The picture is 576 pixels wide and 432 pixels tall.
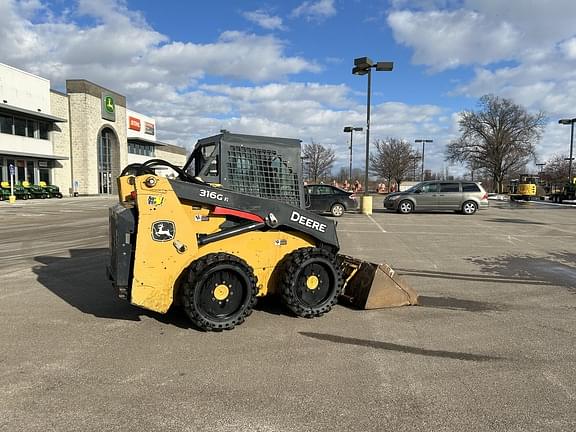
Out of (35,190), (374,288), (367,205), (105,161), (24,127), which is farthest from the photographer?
(105,161)

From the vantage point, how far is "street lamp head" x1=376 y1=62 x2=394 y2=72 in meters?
21.3

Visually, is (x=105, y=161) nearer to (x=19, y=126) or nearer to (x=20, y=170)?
(x=19, y=126)

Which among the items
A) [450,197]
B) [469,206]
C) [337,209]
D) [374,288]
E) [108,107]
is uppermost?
[108,107]

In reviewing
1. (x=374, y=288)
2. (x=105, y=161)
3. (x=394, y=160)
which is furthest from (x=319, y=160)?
(x=374, y=288)

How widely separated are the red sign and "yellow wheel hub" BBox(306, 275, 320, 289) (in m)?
56.0

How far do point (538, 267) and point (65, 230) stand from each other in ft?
44.5

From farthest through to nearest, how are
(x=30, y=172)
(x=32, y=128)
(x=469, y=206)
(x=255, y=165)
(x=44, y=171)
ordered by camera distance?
(x=44, y=171), (x=32, y=128), (x=30, y=172), (x=469, y=206), (x=255, y=165)

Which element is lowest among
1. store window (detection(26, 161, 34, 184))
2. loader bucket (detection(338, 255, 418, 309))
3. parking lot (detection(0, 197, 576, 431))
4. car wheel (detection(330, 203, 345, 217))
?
parking lot (detection(0, 197, 576, 431))

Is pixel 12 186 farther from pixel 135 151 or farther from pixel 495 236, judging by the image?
pixel 495 236

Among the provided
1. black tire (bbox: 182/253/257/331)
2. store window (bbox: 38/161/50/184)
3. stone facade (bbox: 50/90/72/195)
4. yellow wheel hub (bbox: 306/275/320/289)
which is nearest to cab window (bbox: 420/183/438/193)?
yellow wheel hub (bbox: 306/275/320/289)

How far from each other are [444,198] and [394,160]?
4085 cm

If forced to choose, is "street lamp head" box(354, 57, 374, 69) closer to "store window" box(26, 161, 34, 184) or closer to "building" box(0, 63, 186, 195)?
"building" box(0, 63, 186, 195)

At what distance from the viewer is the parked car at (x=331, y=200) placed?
20.0 meters

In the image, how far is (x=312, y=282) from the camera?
17.0 feet
